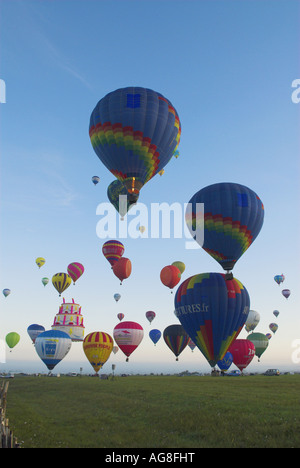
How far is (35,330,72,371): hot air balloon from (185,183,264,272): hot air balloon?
25.6 meters

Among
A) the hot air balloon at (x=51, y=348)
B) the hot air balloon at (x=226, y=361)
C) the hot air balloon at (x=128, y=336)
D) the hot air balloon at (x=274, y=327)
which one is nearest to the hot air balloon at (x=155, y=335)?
the hot air balloon at (x=128, y=336)

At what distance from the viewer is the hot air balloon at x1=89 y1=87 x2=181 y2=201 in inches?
1104

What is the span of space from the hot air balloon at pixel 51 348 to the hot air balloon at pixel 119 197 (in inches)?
715

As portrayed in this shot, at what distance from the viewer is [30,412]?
809 inches

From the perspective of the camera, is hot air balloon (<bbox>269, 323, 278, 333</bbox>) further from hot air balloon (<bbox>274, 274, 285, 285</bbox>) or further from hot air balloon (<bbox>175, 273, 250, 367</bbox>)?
hot air balloon (<bbox>175, 273, 250, 367</bbox>)

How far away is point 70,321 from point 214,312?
41.3m

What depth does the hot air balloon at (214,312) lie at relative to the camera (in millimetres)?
27422

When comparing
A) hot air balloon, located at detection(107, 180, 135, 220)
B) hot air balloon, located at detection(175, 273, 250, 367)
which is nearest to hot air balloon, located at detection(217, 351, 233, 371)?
hot air balloon, located at detection(175, 273, 250, 367)

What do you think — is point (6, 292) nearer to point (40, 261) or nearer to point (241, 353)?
point (40, 261)

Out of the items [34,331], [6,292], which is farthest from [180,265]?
[6,292]

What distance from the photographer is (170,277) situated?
56156mm
